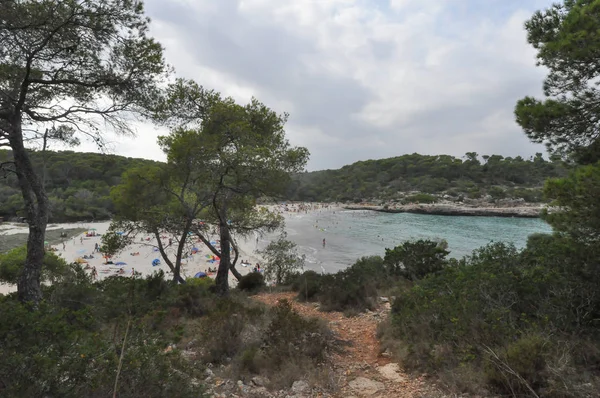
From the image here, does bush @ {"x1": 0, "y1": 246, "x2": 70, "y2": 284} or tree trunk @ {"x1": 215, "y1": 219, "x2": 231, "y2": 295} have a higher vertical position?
tree trunk @ {"x1": 215, "y1": 219, "x2": 231, "y2": 295}

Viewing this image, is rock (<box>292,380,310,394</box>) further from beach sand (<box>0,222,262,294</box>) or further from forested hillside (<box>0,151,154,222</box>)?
forested hillside (<box>0,151,154,222</box>)

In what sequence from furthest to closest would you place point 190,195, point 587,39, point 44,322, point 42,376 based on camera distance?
point 190,195, point 587,39, point 44,322, point 42,376

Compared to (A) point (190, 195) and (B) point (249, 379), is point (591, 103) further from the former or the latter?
(A) point (190, 195)

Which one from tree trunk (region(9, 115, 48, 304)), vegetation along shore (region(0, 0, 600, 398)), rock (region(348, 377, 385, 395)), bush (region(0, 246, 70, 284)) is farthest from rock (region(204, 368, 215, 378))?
bush (region(0, 246, 70, 284))

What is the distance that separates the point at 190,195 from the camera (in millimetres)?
10133

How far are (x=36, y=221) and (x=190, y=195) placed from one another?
5.32 meters

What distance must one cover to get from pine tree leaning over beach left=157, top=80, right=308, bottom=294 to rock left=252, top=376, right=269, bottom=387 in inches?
209

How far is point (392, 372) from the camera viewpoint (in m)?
4.63

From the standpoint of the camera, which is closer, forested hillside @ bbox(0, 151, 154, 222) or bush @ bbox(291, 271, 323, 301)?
bush @ bbox(291, 271, 323, 301)

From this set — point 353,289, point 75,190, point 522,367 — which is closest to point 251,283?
point 353,289

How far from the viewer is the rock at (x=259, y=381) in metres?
4.12

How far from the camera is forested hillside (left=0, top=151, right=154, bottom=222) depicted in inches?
1834

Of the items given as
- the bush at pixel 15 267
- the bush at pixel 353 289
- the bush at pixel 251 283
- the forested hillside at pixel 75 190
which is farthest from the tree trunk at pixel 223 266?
the forested hillside at pixel 75 190

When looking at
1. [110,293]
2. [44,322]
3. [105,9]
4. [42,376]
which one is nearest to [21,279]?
[110,293]
